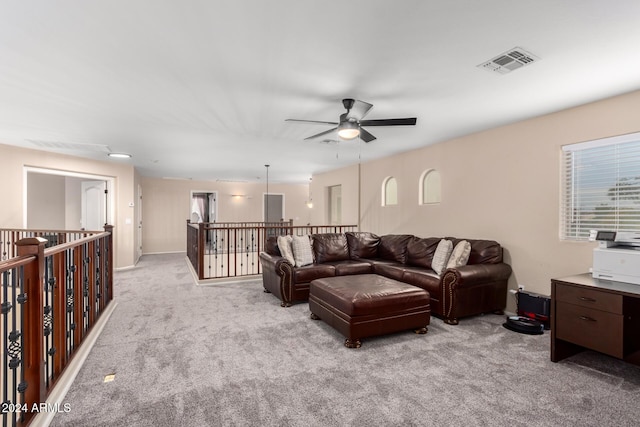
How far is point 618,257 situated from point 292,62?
3.21 meters

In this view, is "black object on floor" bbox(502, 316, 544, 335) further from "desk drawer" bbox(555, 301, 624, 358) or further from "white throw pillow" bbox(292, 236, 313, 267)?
"white throw pillow" bbox(292, 236, 313, 267)

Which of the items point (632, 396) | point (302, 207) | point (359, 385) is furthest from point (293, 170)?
point (632, 396)

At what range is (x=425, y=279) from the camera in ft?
12.7

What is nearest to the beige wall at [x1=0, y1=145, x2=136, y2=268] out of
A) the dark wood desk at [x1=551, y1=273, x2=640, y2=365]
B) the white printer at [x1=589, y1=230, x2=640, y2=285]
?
the dark wood desk at [x1=551, y1=273, x2=640, y2=365]

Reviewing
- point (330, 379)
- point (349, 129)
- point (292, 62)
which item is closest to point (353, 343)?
point (330, 379)

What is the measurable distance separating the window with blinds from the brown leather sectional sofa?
939 mm

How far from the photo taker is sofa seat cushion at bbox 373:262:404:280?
4300 millimetres

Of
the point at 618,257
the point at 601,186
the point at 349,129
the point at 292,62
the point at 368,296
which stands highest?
the point at 292,62

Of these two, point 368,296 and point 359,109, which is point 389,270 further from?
point 359,109

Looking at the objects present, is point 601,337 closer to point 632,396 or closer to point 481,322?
point 632,396

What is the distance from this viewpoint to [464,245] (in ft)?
13.4

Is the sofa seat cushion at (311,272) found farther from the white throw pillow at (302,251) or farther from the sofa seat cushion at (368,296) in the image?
the sofa seat cushion at (368,296)

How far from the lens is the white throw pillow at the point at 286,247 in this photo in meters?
4.57

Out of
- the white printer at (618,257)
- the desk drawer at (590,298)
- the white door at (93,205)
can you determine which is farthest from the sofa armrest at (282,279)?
the white door at (93,205)
